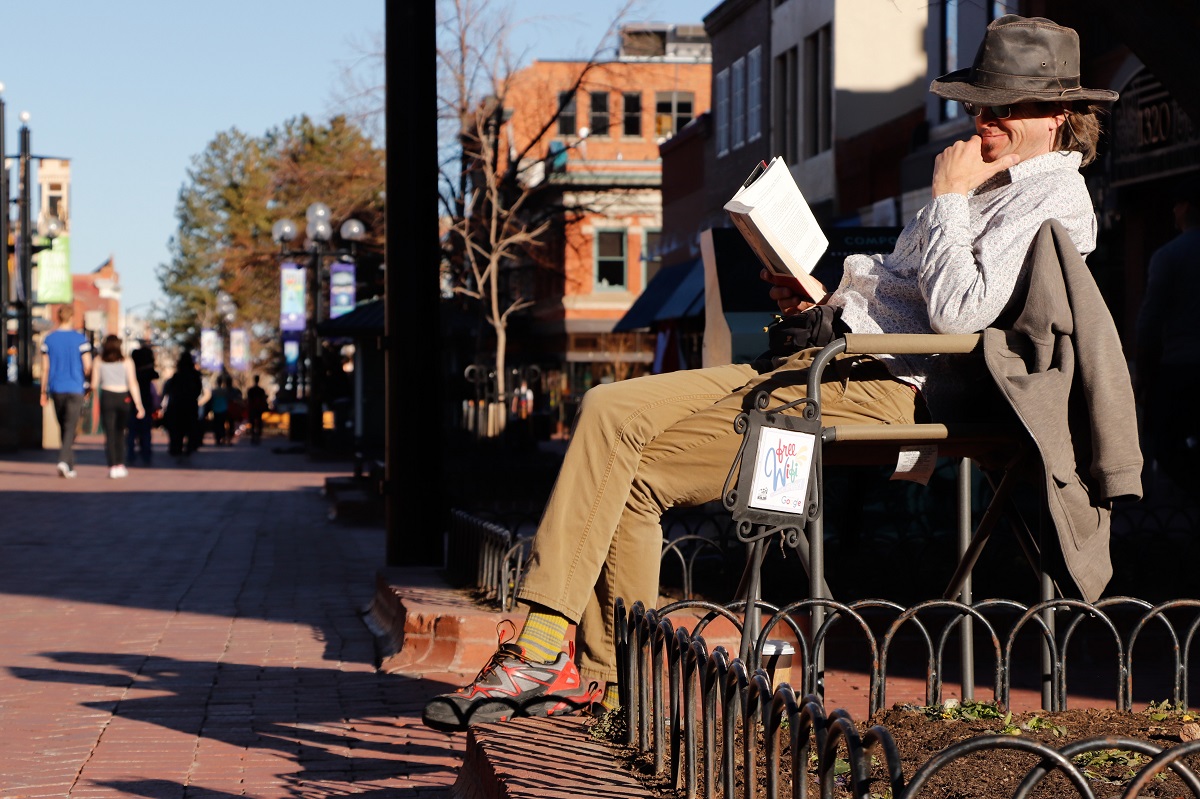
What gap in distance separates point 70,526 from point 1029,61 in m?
11.3

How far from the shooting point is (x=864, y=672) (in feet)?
22.1

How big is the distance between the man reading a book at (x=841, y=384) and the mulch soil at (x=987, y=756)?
10.2 inches

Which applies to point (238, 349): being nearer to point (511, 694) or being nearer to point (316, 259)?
point (316, 259)

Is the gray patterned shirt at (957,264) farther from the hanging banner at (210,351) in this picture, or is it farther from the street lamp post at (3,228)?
the hanging banner at (210,351)

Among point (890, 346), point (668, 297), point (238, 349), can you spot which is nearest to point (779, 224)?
point (890, 346)

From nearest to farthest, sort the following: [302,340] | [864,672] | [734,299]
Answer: [864,672] < [734,299] < [302,340]

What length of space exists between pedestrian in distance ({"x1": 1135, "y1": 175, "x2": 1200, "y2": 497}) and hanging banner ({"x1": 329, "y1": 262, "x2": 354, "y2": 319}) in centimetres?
3366

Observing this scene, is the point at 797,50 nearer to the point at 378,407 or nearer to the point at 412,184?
the point at 378,407

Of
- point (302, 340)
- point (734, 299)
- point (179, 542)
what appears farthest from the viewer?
point (302, 340)

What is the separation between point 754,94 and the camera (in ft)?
118

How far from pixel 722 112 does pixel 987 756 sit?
36.0 meters

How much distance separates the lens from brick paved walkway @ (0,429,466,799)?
481 cm

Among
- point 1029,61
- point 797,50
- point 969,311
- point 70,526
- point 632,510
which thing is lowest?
point 70,526

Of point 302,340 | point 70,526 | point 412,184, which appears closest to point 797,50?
point 302,340
